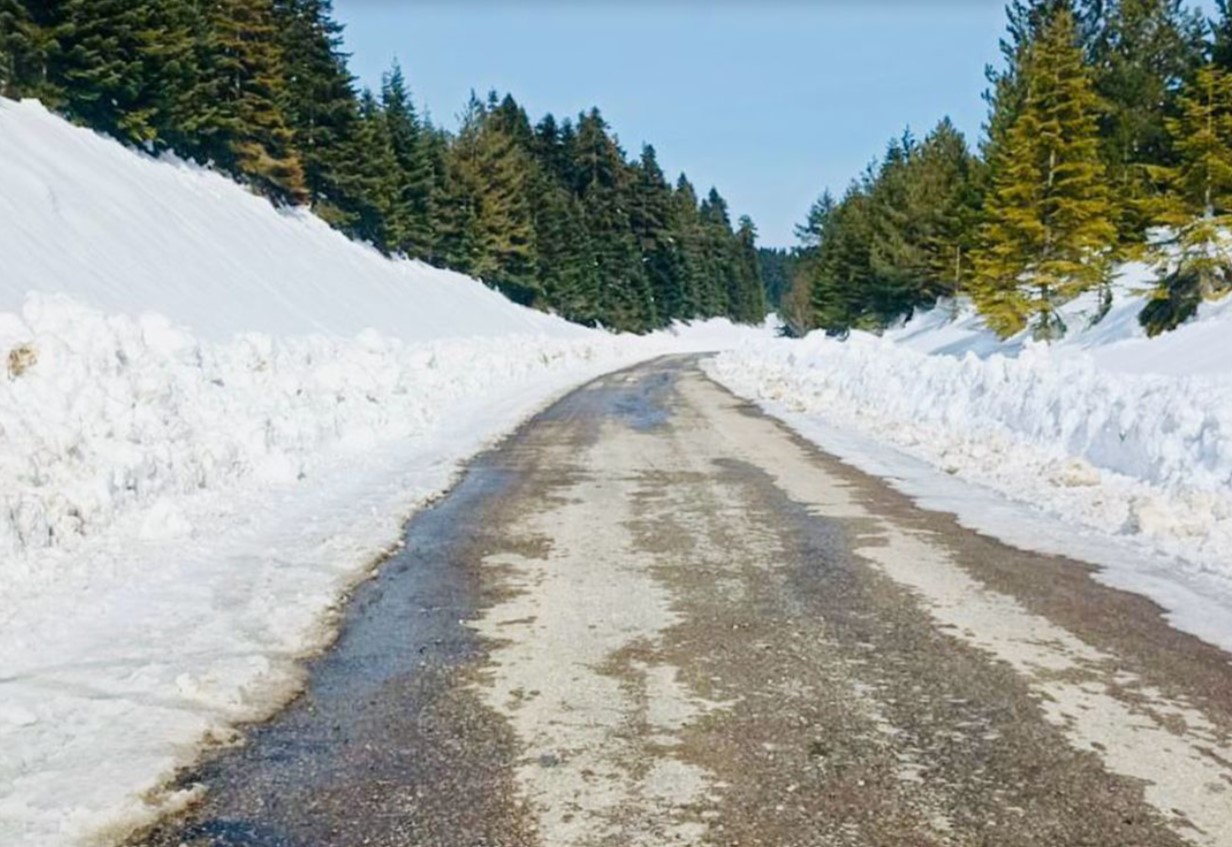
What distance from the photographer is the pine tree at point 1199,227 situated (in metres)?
21.4

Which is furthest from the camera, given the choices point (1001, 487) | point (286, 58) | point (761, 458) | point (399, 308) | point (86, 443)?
point (286, 58)

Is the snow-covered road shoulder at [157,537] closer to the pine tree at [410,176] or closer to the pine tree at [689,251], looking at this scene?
the pine tree at [410,176]

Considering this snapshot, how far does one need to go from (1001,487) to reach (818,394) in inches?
428

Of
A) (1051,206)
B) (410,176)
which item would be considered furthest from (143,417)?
(410,176)

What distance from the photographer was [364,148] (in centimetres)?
4934

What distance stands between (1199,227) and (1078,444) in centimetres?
1185

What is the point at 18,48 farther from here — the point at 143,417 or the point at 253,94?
the point at 143,417

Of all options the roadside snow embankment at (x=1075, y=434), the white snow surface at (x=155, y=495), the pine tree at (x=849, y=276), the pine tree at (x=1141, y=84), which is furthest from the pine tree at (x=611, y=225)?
the roadside snow embankment at (x=1075, y=434)

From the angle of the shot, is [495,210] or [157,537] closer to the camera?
[157,537]

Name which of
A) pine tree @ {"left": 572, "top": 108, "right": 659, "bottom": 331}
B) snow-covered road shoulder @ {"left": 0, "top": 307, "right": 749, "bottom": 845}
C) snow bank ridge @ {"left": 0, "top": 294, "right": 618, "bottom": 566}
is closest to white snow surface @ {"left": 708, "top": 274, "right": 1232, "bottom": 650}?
snow-covered road shoulder @ {"left": 0, "top": 307, "right": 749, "bottom": 845}

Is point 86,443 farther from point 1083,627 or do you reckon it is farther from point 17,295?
point 17,295

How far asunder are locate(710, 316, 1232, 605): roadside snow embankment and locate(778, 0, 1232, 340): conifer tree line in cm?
847

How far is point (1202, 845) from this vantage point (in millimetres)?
3051

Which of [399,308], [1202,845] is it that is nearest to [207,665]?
[1202,845]
